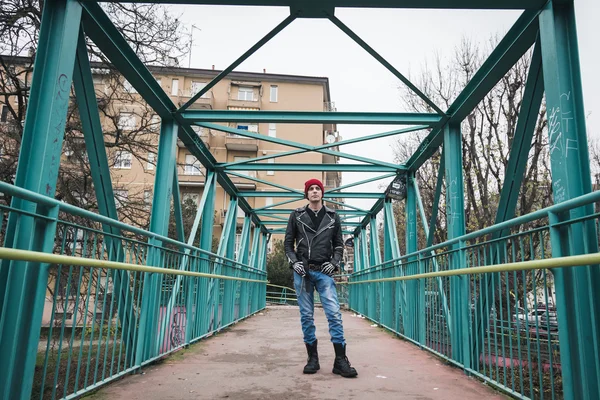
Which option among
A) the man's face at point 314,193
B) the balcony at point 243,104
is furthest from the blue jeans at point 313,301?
the balcony at point 243,104

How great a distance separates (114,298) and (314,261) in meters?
1.73

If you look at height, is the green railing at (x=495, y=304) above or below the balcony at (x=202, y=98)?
below

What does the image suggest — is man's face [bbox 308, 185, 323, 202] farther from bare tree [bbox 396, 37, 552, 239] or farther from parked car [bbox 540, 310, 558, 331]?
bare tree [bbox 396, 37, 552, 239]

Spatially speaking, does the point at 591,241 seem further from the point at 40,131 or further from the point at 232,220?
the point at 232,220

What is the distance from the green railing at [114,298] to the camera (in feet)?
8.55

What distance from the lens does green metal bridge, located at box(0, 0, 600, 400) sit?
7.83 ft

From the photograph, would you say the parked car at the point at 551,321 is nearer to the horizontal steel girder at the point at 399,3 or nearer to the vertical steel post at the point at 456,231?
the vertical steel post at the point at 456,231

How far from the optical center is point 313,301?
4.02 m

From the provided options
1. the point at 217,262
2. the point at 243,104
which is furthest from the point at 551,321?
the point at 243,104

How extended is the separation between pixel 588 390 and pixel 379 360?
2.56m

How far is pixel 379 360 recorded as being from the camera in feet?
15.3

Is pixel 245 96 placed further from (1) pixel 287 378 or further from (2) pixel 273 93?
(1) pixel 287 378

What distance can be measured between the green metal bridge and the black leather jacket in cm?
116

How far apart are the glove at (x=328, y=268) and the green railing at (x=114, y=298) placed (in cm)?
145
